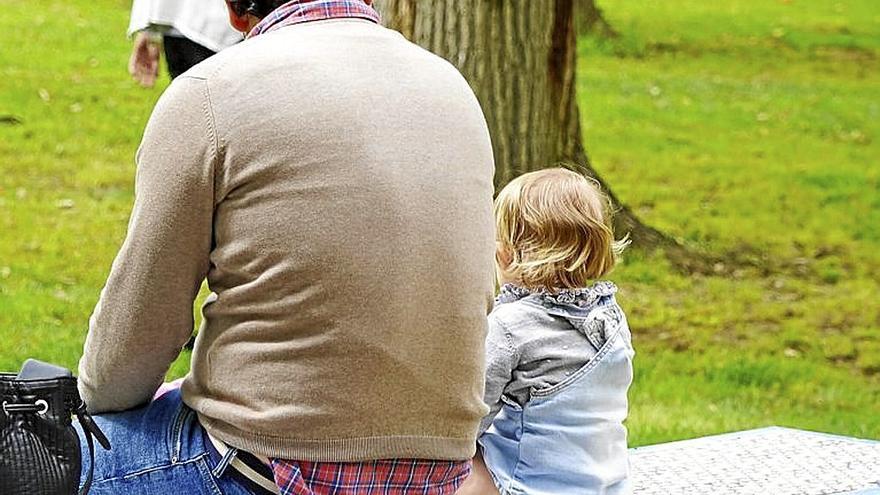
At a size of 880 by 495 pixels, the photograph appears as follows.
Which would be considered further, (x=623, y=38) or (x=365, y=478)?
(x=623, y=38)

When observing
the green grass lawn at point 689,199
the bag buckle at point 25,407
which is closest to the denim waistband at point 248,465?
the bag buckle at point 25,407

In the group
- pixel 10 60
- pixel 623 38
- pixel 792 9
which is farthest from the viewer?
pixel 792 9

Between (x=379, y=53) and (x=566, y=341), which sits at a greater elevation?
(x=379, y=53)

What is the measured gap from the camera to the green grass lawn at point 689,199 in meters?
5.54

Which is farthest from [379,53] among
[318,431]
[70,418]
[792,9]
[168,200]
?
[792,9]

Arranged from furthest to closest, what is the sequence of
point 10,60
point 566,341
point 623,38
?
point 623,38 < point 10,60 < point 566,341

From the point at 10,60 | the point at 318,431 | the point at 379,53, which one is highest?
the point at 379,53

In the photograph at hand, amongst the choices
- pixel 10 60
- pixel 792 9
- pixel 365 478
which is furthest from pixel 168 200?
pixel 792 9

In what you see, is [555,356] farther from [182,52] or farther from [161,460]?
[182,52]

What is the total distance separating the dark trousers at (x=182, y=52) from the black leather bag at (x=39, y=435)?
6.45 ft

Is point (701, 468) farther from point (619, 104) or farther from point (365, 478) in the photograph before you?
point (619, 104)

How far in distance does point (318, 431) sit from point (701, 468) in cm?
189

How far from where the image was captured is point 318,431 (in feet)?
6.81

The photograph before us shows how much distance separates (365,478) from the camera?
84.1 inches
